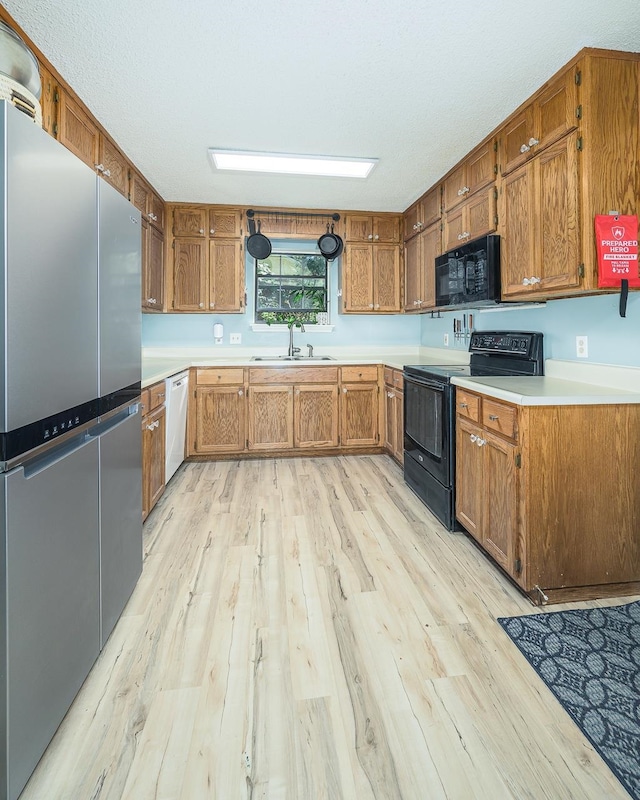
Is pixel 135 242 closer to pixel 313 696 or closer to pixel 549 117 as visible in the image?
pixel 313 696

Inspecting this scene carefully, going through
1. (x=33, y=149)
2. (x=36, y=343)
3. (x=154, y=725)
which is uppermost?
(x=33, y=149)

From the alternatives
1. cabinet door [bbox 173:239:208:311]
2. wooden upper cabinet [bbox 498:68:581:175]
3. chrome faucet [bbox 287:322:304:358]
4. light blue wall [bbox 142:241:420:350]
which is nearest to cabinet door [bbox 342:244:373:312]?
light blue wall [bbox 142:241:420:350]

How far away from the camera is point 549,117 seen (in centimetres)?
211

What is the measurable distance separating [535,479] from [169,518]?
2.11m

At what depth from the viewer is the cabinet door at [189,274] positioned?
4.10m

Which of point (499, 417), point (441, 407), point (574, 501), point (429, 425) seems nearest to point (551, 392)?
point (499, 417)

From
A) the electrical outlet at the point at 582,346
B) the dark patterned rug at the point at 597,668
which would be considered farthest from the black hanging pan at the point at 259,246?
the dark patterned rug at the point at 597,668

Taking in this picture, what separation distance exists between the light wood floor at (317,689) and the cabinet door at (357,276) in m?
2.61

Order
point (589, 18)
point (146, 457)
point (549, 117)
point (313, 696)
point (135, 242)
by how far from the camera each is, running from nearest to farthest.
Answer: point (313, 696) → point (589, 18) → point (135, 242) → point (549, 117) → point (146, 457)

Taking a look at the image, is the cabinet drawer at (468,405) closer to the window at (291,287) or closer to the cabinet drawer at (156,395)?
the cabinet drawer at (156,395)

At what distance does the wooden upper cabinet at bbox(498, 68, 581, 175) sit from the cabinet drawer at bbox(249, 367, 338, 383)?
2189mm

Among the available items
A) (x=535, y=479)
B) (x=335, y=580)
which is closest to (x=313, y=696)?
(x=335, y=580)

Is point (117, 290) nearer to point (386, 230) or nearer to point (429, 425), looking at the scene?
point (429, 425)

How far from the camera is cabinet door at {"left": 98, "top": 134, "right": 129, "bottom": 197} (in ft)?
8.59
